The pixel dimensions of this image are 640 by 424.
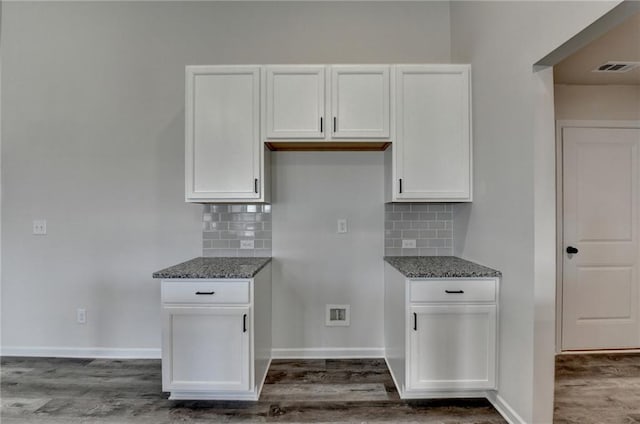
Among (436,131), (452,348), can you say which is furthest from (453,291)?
(436,131)

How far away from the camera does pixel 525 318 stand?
5.52 feet

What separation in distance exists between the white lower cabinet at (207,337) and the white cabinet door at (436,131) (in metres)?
1.40

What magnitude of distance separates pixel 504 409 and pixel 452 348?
438 millimetres

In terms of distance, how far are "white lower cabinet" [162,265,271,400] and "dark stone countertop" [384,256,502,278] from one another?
1.07 meters

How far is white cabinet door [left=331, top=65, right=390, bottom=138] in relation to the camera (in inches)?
88.0

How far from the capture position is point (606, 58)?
2.20 meters

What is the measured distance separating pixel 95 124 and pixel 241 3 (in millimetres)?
1622

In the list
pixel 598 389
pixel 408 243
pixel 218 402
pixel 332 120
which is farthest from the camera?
pixel 408 243

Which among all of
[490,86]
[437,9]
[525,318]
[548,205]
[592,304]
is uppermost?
[437,9]

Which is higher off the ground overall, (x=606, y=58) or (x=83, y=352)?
(x=606, y=58)

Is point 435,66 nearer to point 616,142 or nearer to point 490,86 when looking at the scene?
point 490,86

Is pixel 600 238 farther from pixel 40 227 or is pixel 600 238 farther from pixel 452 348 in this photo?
pixel 40 227

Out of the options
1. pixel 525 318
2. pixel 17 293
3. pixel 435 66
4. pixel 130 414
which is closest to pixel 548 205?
pixel 525 318

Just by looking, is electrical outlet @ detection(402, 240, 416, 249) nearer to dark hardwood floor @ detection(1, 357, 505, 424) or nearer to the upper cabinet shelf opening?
the upper cabinet shelf opening
